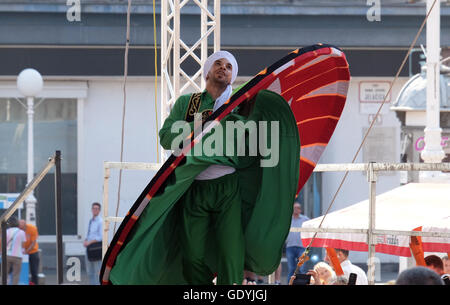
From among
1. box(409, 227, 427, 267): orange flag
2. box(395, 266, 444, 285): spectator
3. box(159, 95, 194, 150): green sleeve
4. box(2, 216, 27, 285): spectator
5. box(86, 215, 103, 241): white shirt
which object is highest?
box(159, 95, 194, 150): green sleeve

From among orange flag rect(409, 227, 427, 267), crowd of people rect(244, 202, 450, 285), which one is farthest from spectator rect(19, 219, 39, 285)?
orange flag rect(409, 227, 427, 267)

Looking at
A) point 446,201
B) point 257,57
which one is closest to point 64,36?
point 257,57

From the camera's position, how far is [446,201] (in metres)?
7.16

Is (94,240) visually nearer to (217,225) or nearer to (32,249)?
(32,249)

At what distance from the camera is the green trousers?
410cm

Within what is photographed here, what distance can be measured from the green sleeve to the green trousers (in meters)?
0.25

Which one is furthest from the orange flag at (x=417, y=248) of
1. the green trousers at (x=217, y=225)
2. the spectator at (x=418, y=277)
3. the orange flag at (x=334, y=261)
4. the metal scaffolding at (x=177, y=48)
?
the spectator at (x=418, y=277)

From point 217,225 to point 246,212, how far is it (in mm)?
226

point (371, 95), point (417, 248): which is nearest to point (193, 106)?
point (417, 248)

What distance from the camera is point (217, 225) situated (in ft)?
Result: 13.6

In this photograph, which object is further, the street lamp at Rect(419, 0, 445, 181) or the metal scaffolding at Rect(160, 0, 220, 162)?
the street lamp at Rect(419, 0, 445, 181)

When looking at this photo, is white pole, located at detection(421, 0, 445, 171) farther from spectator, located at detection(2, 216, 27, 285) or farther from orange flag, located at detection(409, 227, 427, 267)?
spectator, located at detection(2, 216, 27, 285)
